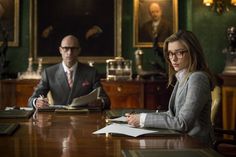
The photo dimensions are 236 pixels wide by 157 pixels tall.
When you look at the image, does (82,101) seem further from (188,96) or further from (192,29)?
(192,29)

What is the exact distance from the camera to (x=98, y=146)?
188 cm

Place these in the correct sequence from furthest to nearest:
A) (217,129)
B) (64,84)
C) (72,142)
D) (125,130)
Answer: (64,84) < (217,129) < (125,130) < (72,142)

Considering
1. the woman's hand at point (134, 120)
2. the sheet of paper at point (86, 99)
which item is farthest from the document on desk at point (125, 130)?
the sheet of paper at point (86, 99)

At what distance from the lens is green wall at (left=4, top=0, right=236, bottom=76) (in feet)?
19.5

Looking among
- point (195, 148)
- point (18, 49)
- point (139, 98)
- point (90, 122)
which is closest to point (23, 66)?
point (18, 49)

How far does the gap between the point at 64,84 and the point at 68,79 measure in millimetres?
85

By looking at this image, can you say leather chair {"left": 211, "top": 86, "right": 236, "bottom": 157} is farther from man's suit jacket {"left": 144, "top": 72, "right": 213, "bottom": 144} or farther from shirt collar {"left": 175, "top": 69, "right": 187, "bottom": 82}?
shirt collar {"left": 175, "top": 69, "right": 187, "bottom": 82}

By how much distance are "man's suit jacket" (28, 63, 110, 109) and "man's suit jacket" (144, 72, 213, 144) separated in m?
1.60

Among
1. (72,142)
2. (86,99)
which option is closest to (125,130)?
(72,142)

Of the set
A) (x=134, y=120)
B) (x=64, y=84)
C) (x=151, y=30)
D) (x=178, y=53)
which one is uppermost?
(x=151, y=30)

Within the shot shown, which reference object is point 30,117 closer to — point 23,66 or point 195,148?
point 195,148

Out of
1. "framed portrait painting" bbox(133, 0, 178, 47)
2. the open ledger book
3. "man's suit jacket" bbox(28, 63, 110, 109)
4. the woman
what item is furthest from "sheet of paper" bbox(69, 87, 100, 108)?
"framed portrait painting" bbox(133, 0, 178, 47)

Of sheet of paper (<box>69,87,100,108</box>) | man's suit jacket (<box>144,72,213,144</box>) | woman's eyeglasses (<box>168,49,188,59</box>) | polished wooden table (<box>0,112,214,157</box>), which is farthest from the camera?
sheet of paper (<box>69,87,100,108</box>)

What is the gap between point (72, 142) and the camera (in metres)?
1.98
